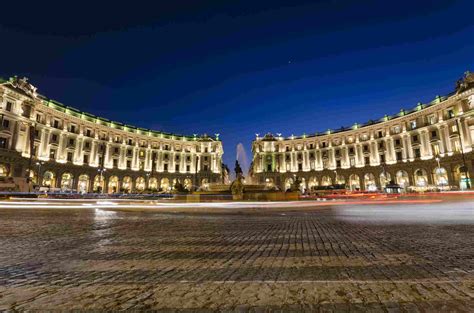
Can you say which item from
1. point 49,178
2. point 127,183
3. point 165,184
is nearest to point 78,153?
point 49,178

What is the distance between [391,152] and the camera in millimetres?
55344

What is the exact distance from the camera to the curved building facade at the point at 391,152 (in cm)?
4119

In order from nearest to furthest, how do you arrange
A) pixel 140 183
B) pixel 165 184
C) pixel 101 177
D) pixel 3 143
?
pixel 3 143
pixel 101 177
pixel 140 183
pixel 165 184

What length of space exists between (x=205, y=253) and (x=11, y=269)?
2523mm

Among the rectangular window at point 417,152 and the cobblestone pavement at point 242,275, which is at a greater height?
the rectangular window at point 417,152

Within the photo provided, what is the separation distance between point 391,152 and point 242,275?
6367 centimetres

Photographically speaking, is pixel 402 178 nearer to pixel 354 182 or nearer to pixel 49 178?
pixel 354 182

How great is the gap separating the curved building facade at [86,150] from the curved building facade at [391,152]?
20.9m

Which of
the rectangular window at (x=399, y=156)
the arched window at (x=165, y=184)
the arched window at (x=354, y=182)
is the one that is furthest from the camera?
the arched window at (x=165, y=184)

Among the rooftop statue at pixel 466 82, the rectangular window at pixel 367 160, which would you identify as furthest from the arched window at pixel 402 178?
the rooftop statue at pixel 466 82

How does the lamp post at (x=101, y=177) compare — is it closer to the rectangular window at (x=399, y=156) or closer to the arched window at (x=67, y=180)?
the arched window at (x=67, y=180)

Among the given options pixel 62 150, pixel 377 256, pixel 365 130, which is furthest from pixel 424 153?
pixel 62 150

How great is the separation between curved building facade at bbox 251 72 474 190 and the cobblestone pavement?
84.0 feet

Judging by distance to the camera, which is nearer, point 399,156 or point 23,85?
point 23,85
